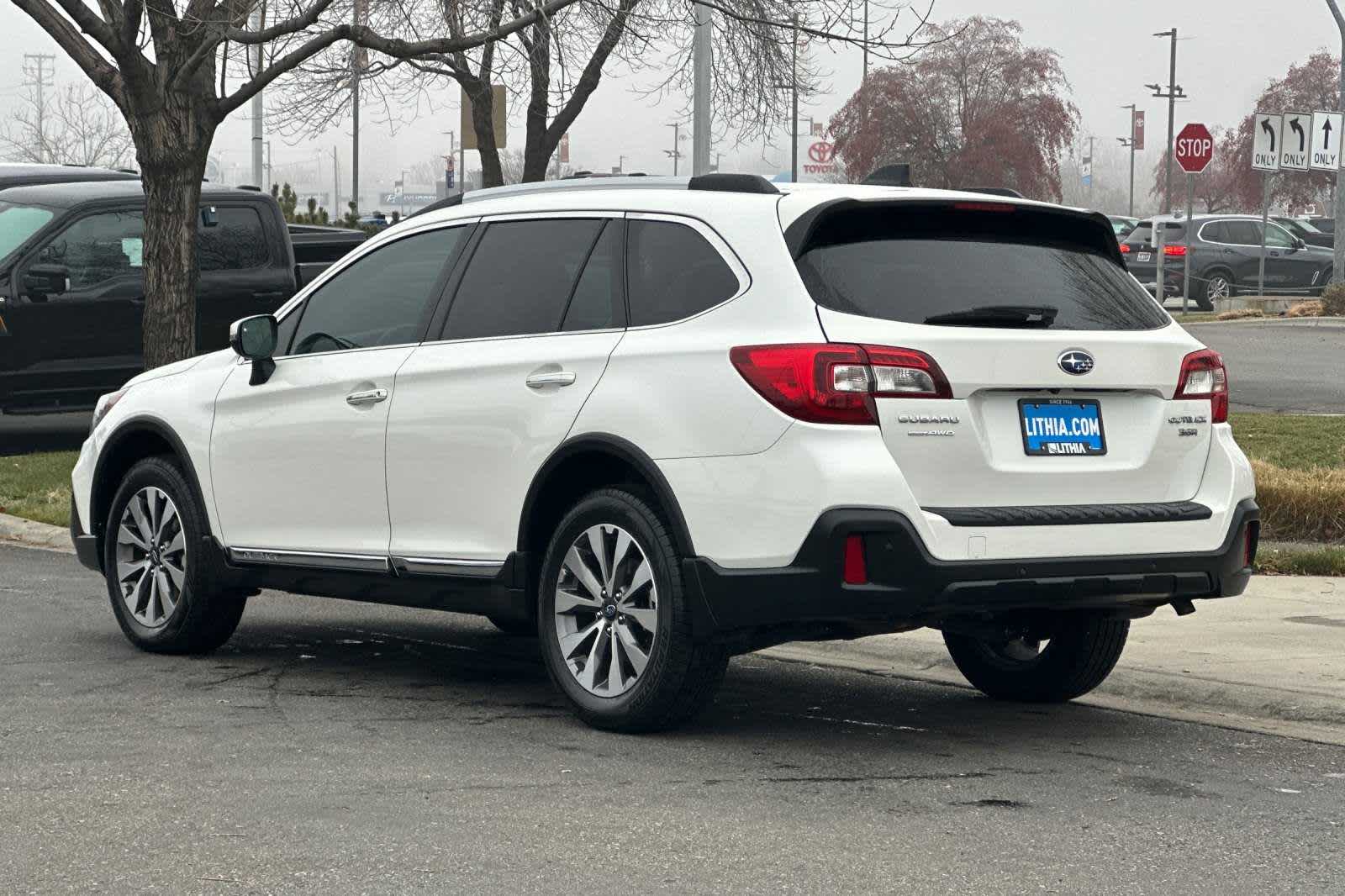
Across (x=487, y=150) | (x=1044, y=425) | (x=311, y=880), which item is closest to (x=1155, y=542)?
(x=1044, y=425)

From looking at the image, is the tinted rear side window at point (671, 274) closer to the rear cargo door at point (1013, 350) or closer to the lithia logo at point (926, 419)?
the rear cargo door at point (1013, 350)

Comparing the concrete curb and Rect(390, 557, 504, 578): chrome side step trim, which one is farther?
the concrete curb

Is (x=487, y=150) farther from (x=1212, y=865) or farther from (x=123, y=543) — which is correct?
(x=1212, y=865)

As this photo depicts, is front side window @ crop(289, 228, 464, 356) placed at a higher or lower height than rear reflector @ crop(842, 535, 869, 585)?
higher

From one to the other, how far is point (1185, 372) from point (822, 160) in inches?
3343

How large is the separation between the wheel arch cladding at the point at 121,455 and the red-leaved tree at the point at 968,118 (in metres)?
68.7

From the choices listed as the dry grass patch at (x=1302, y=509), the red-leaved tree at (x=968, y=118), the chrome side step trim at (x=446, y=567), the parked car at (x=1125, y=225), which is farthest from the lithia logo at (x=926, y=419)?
the red-leaved tree at (x=968, y=118)

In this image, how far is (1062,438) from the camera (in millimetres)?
6461

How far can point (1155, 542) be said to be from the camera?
6.56m

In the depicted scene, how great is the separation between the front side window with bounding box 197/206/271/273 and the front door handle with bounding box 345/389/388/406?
35.1ft

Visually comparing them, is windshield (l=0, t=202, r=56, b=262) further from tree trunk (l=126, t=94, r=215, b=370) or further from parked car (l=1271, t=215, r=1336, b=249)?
parked car (l=1271, t=215, r=1336, b=249)

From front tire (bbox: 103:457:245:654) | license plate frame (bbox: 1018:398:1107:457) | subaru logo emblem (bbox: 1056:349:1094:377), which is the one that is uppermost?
subaru logo emblem (bbox: 1056:349:1094:377)

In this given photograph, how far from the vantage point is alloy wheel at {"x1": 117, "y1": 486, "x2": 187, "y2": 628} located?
8531 mm

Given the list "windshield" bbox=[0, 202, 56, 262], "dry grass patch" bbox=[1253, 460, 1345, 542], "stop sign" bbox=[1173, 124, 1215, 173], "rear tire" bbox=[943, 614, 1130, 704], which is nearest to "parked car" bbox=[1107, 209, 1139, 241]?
"stop sign" bbox=[1173, 124, 1215, 173]
